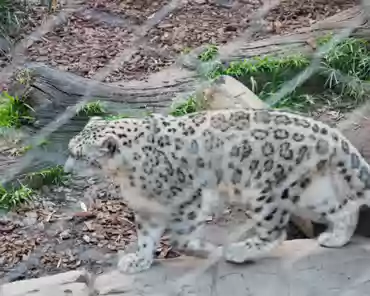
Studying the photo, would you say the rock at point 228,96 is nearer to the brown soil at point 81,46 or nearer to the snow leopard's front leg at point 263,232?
the snow leopard's front leg at point 263,232

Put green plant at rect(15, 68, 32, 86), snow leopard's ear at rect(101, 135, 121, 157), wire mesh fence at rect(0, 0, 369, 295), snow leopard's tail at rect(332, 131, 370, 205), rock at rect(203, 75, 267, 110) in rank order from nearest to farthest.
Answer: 1. snow leopard's ear at rect(101, 135, 121, 157)
2. snow leopard's tail at rect(332, 131, 370, 205)
3. wire mesh fence at rect(0, 0, 369, 295)
4. rock at rect(203, 75, 267, 110)
5. green plant at rect(15, 68, 32, 86)

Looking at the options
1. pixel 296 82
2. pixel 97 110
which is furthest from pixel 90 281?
pixel 296 82

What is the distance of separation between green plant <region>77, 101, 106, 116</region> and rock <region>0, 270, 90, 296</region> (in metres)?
1.07

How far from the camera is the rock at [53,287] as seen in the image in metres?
1.88

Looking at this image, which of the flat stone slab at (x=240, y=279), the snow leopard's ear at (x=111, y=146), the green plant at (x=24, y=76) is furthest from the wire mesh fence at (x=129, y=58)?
the snow leopard's ear at (x=111, y=146)

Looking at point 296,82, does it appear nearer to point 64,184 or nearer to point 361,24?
point 361,24

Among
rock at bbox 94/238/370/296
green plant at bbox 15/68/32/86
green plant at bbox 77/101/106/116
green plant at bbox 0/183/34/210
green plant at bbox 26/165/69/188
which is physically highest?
green plant at bbox 15/68/32/86

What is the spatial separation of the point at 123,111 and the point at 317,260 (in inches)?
48.2

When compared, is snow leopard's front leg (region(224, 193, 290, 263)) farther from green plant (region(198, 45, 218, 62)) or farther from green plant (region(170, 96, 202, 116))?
green plant (region(198, 45, 218, 62))

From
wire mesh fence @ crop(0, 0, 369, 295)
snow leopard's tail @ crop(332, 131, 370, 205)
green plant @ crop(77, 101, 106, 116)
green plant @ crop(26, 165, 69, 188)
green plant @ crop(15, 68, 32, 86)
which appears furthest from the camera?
green plant @ crop(15, 68, 32, 86)

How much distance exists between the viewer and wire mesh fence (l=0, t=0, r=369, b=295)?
2026mm

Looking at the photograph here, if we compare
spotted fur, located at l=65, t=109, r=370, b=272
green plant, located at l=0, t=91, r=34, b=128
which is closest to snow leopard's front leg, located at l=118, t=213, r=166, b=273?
spotted fur, located at l=65, t=109, r=370, b=272

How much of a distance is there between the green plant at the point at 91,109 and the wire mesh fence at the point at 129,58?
22 mm

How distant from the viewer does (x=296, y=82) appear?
3111mm
